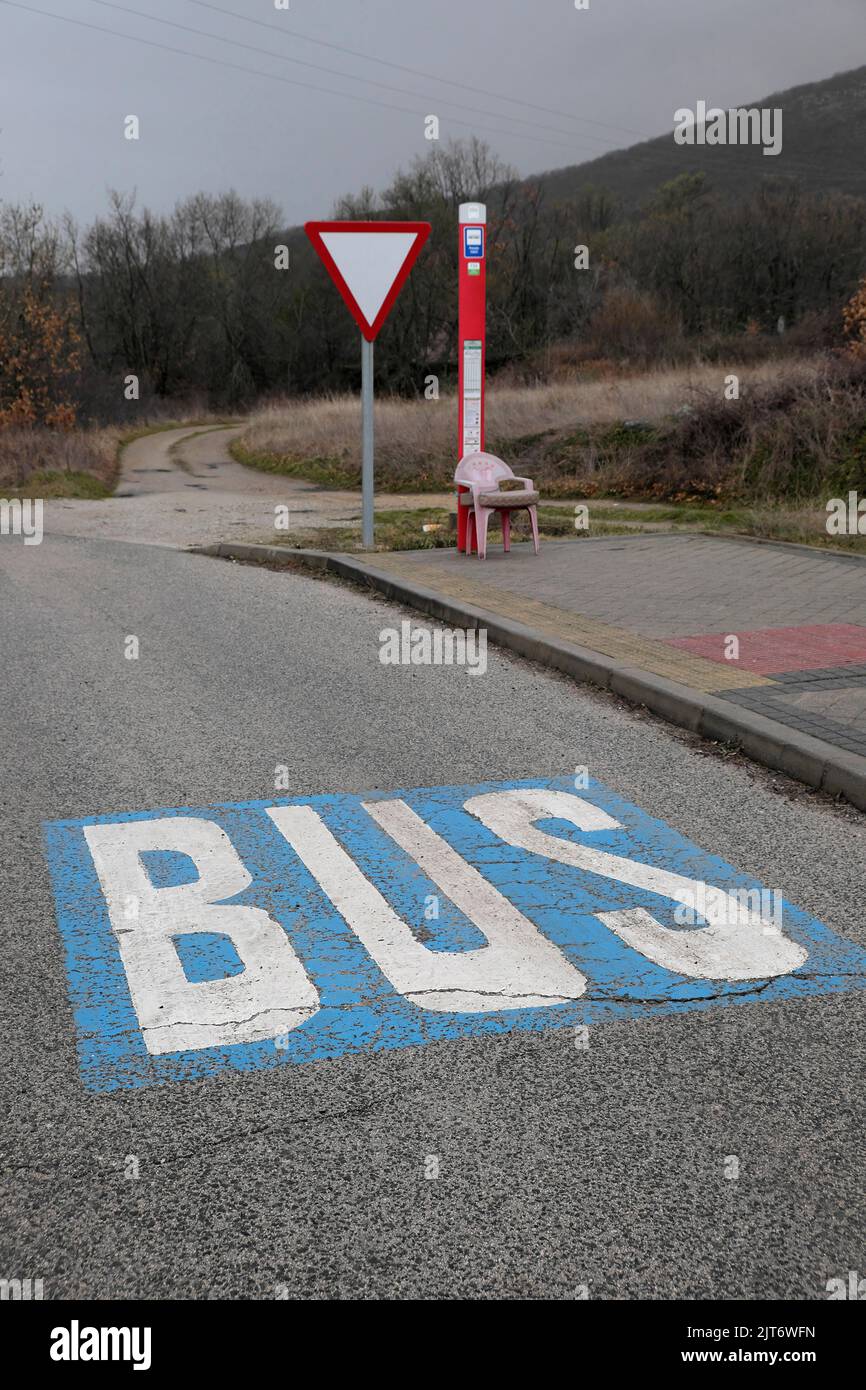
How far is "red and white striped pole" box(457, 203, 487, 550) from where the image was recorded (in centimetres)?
1272

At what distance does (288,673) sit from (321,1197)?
572 centimetres

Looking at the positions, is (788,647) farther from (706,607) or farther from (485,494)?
(485,494)

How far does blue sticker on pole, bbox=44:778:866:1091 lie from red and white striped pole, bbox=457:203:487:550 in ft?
26.2

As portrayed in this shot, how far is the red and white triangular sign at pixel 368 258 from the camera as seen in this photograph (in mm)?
12797

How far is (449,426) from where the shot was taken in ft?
82.3

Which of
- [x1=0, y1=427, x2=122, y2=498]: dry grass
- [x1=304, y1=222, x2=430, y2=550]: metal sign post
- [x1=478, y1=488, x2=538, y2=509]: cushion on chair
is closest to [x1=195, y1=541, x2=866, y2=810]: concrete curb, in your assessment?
[x1=478, y1=488, x2=538, y2=509]: cushion on chair

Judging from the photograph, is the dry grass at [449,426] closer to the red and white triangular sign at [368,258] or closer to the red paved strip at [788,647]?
the red and white triangular sign at [368,258]

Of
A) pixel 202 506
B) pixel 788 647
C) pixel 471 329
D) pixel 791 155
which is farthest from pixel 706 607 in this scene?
pixel 791 155

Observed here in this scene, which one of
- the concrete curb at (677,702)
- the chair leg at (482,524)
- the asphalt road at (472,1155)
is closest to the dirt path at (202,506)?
the chair leg at (482,524)

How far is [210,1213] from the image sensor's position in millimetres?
2883

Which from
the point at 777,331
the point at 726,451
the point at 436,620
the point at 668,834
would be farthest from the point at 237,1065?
the point at 777,331

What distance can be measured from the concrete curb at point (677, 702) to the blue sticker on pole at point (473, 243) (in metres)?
3.44

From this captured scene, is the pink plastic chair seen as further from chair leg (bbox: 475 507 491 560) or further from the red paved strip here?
the red paved strip

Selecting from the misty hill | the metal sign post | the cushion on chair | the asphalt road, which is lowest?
the asphalt road
